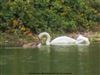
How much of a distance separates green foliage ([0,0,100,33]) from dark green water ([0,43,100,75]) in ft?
18.4

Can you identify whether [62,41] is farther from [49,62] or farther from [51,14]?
[49,62]

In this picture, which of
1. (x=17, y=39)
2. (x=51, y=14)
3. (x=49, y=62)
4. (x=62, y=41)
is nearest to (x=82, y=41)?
(x=62, y=41)

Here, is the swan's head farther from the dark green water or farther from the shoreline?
the dark green water

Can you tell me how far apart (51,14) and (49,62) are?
1103 cm

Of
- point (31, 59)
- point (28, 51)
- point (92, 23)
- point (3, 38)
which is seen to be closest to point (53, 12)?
point (92, 23)

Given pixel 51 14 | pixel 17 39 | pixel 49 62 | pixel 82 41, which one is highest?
pixel 51 14

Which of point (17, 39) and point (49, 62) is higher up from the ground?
point (17, 39)

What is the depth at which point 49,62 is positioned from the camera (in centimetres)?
1466

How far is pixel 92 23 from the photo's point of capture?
2722cm

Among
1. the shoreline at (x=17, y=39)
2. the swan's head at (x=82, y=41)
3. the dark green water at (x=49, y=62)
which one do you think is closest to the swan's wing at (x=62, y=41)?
the swan's head at (x=82, y=41)

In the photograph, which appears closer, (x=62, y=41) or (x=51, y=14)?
(x=62, y=41)

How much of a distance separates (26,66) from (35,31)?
10284 mm

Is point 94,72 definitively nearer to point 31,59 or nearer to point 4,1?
point 31,59

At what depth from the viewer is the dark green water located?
12.8 meters
